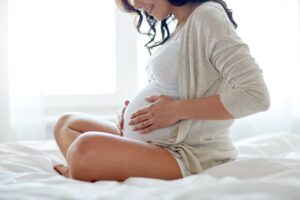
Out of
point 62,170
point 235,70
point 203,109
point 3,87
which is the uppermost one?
point 235,70

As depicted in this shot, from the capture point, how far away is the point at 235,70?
1043 mm

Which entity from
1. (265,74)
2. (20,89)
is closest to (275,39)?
(265,74)

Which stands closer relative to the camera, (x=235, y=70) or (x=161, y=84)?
(x=235, y=70)

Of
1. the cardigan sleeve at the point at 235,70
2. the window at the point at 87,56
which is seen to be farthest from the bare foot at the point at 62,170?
the window at the point at 87,56

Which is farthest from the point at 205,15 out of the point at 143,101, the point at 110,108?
the point at 110,108

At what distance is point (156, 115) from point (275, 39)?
1.11 meters

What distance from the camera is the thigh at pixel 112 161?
1023mm

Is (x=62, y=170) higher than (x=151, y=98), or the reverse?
(x=151, y=98)

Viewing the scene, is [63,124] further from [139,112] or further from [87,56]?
[87,56]

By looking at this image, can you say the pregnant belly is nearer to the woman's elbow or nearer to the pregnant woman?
the pregnant woman

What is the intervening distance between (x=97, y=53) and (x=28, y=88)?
431 mm

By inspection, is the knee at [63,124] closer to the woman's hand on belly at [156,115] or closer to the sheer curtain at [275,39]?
the woman's hand on belly at [156,115]

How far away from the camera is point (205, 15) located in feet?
3.67

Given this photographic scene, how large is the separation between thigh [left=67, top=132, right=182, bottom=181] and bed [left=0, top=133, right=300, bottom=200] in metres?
0.05
